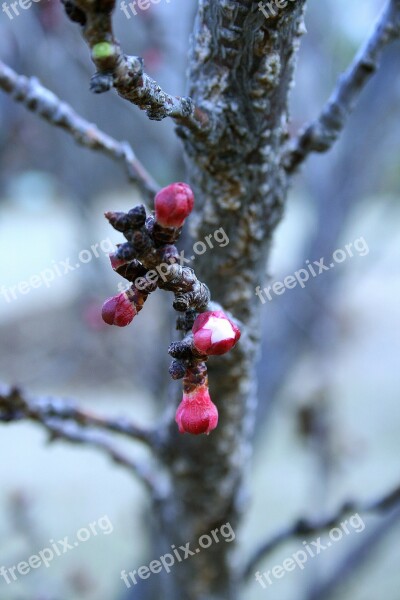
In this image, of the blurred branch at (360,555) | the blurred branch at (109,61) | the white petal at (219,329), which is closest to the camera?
the blurred branch at (109,61)

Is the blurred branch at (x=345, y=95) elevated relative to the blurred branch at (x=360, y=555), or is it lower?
elevated

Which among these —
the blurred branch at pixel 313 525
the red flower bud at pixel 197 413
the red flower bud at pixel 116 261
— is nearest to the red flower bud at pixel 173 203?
the red flower bud at pixel 116 261

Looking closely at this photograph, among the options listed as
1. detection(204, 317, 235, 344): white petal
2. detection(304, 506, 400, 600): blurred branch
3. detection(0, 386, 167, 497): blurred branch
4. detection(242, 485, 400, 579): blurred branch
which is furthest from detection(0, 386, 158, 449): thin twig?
detection(304, 506, 400, 600): blurred branch

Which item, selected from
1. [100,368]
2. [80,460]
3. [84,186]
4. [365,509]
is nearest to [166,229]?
[365,509]

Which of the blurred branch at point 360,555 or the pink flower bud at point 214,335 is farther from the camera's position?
the blurred branch at point 360,555

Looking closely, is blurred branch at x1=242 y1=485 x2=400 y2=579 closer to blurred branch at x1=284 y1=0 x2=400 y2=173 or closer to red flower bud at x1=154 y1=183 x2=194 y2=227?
blurred branch at x1=284 y1=0 x2=400 y2=173

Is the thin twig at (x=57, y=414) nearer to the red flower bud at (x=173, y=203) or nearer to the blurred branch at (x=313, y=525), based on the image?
the blurred branch at (x=313, y=525)

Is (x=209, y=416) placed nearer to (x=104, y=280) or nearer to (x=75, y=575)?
(x=104, y=280)
